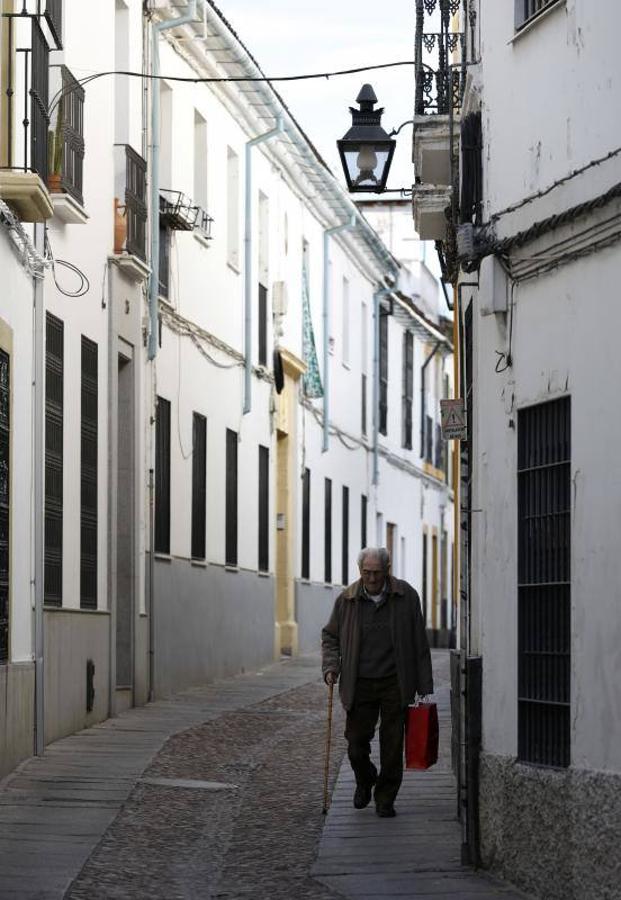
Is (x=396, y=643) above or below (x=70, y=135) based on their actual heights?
below

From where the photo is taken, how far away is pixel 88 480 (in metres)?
18.2

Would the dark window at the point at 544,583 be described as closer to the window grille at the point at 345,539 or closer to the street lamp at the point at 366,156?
the street lamp at the point at 366,156

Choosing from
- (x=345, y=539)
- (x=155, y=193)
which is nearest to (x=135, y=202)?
(x=155, y=193)

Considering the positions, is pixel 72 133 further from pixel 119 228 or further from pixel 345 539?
pixel 345 539

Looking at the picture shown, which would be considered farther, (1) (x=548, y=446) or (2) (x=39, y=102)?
(2) (x=39, y=102)

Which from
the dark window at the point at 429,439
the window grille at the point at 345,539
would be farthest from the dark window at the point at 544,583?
the dark window at the point at 429,439

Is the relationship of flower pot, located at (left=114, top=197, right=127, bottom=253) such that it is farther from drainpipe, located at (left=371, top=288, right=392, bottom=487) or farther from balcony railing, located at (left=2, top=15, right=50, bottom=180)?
drainpipe, located at (left=371, top=288, right=392, bottom=487)

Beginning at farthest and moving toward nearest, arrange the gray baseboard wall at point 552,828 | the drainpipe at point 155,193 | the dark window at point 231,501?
the dark window at point 231,501, the drainpipe at point 155,193, the gray baseboard wall at point 552,828

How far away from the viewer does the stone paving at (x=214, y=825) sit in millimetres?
10148

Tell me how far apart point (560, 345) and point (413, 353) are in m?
33.8

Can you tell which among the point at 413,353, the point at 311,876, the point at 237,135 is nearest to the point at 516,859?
the point at 311,876

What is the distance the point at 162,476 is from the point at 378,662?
9.41 metres

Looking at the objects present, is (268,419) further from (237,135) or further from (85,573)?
(85,573)

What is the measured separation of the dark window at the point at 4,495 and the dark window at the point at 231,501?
11083 millimetres
